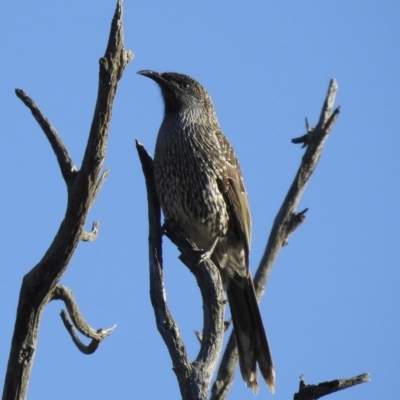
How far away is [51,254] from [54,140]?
620 millimetres

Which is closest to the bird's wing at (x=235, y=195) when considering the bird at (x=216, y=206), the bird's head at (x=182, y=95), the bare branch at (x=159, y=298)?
the bird at (x=216, y=206)

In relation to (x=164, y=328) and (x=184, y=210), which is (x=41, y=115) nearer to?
(x=164, y=328)

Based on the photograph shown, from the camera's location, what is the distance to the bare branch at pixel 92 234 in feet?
15.6

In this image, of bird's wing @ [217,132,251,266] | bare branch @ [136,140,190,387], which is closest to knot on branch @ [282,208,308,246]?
bird's wing @ [217,132,251,266]

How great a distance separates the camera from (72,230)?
14.9ft

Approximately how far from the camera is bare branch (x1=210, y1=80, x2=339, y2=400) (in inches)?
252

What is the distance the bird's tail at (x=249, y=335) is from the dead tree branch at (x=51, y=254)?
82.4 inches

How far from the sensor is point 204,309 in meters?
5.19

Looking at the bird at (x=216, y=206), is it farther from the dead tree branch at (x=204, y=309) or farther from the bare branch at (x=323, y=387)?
the bare branch at (x=323, y=387)

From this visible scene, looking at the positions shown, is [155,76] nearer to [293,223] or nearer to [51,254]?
[293,223]

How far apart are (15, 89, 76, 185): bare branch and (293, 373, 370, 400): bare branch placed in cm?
166

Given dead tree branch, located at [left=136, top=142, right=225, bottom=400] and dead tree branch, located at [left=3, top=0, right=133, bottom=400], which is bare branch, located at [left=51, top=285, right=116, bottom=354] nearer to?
dead tree branch, located at [left=3, top=0, right=133, bottom=400]

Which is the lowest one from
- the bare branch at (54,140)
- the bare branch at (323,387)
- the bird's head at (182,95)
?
the bare branch at (323,387)

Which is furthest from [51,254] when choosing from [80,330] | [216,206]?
[216,206]
